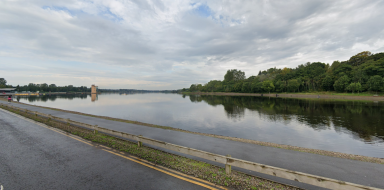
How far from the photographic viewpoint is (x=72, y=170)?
6480 millimetres

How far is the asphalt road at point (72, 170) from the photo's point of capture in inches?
214

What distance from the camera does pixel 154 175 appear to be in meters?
6.07

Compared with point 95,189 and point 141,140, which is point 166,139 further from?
point 95,189

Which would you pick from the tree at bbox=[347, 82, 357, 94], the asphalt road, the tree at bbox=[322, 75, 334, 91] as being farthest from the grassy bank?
the tree at bbox=[322, 75, 334, 91]

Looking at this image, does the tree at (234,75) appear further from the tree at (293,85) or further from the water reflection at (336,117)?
the water reflection at (336,117)

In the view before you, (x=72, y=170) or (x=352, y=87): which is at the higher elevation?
(x=352, y=87)

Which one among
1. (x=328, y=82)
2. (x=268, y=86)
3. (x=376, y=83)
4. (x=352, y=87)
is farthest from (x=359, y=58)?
(x=268, y=86)

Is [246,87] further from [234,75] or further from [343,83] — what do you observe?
[343,83]

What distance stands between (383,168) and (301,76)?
133m

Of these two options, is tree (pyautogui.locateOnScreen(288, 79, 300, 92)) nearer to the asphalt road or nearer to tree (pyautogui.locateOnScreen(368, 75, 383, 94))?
tree (pyautogui.locateOnScreen(368, 75, 383, 94))

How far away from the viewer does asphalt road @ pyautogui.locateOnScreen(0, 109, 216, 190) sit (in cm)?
544

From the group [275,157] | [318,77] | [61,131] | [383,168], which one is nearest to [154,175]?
[275,157]

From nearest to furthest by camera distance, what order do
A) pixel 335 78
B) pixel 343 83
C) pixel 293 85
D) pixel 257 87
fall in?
pixel 343 83 < pixel 335 78 < pixel 293 85 < pixel 257 87

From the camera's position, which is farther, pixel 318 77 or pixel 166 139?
pixel 318 77
